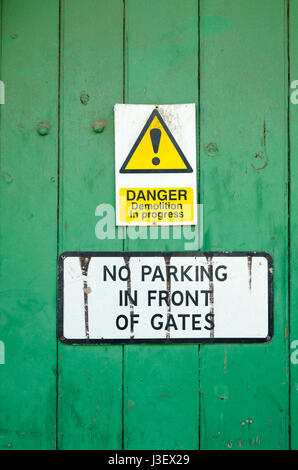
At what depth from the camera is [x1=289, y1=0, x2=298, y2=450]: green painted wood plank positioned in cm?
125

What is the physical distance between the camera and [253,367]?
1253 millimetres

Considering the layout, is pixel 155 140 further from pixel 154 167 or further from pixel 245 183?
pixel 245 183

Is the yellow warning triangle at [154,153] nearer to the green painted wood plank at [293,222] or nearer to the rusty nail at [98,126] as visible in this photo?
the rusty nail at [98,126]

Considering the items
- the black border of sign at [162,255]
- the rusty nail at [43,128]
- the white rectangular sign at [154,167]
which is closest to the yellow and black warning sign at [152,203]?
the white rectangular sign at [154,167]

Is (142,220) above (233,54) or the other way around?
the other way around

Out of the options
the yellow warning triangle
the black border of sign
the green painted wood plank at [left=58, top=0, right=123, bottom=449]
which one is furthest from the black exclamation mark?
the black border of sign

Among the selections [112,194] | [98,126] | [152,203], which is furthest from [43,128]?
[152,203]

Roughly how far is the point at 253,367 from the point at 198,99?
29.9 inches

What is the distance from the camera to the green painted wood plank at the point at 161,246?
1.25 m

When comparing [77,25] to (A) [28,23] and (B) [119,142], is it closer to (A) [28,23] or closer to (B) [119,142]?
(A) [28,23]

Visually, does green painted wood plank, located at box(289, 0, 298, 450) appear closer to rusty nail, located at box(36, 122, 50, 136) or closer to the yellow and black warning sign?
the yellow and black warning sign

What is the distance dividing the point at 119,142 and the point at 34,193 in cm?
28
